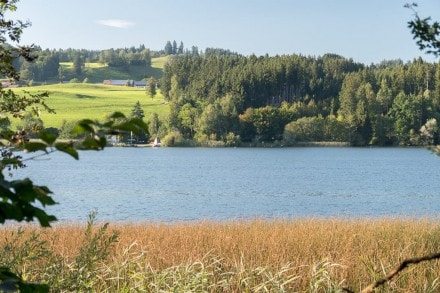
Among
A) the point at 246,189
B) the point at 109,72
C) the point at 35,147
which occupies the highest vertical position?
the point at 109,72

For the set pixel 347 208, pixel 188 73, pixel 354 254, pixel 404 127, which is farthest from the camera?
pixel 188 73

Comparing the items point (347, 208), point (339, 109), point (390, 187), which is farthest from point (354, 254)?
point (339, 109)

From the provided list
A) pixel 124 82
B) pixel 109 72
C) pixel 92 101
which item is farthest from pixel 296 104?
pixel 109 72

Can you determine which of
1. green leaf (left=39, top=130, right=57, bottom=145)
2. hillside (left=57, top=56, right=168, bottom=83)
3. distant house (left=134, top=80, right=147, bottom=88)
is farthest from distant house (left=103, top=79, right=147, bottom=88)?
green leaf (left=39, top=130, right=57, bottom=145)

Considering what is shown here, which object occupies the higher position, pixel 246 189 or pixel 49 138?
pixel 49 138

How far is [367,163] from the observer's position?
219 ft

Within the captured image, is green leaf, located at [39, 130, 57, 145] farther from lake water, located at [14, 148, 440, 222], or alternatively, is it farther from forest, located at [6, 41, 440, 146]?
forest, located at [6, 41, 440, 146]

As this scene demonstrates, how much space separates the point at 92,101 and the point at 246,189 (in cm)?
7324

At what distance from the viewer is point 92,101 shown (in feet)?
363

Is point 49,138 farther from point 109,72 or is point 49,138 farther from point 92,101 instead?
point 109,72

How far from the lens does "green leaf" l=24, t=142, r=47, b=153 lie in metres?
1.29

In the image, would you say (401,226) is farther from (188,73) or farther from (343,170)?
(188,73)

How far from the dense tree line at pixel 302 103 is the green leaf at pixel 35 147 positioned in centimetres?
9155

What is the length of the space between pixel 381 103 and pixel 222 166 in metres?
47.4
